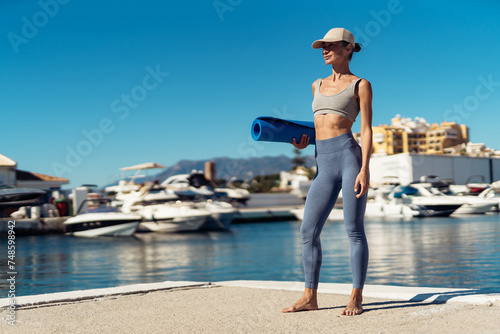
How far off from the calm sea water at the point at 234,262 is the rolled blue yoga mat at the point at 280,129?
6650 millimetres

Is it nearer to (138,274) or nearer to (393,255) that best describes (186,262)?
(138,274)

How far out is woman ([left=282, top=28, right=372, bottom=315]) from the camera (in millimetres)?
4402

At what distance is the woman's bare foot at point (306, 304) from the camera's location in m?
4.41

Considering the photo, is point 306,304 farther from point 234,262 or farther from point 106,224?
point 106,224

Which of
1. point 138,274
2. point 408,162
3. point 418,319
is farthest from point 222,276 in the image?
point 408,162

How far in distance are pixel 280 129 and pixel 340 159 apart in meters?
0.61

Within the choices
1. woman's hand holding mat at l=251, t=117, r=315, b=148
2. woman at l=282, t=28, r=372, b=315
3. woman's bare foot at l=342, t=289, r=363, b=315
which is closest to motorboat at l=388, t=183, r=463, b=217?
woman's hand holding mat at l=251, t=117, r=315, b=148

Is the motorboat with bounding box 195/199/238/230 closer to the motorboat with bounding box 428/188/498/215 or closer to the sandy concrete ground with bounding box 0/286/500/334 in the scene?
the motorboat with bounding box 428/188/498/215

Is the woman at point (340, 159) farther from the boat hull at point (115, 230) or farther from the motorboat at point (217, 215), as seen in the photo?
the motorboat at point (217, 215)

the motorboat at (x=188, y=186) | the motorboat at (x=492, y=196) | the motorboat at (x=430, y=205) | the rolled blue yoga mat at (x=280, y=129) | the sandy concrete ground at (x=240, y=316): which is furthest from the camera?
the motorboat at (x=492, y=196)

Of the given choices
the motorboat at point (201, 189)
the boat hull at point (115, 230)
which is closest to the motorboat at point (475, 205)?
the motorboat at point (201, 189)

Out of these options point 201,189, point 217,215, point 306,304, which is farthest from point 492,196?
point 306,304

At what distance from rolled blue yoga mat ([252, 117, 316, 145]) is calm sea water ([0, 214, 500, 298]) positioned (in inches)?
262

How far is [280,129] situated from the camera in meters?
4.72
